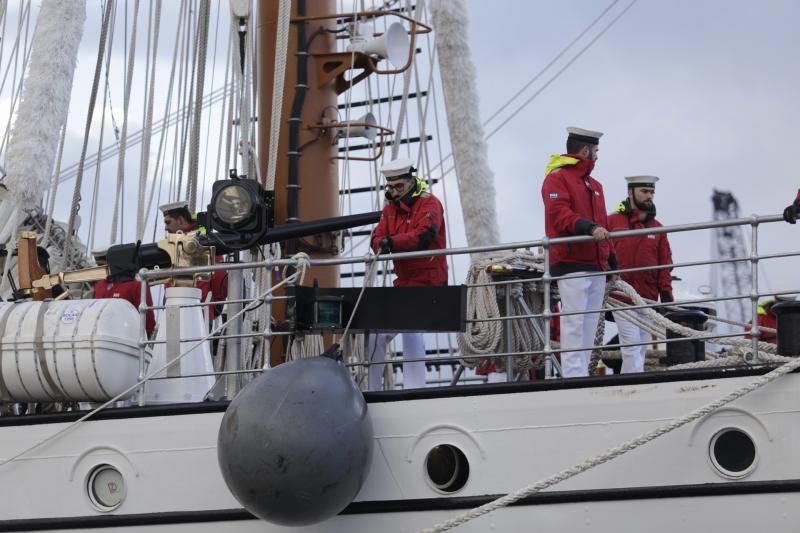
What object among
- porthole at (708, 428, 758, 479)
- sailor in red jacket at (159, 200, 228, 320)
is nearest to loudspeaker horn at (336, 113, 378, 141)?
sailor in red jacket at (159, 200, 228, 320)

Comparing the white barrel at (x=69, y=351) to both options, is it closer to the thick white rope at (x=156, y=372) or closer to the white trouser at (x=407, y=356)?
the thick white rope at (x=156, y=372)

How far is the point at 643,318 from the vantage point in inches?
311

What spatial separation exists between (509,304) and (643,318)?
0.97 m

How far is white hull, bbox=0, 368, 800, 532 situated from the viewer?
239 inches

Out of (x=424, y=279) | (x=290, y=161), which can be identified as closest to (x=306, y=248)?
(x=290, y=161)

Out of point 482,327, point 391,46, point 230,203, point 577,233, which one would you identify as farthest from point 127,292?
point 577,233

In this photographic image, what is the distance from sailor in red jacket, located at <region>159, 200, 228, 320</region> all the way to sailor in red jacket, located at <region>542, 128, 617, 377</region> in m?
2.63

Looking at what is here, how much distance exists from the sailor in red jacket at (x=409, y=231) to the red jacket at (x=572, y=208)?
29.5 inches

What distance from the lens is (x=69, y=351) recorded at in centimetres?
709

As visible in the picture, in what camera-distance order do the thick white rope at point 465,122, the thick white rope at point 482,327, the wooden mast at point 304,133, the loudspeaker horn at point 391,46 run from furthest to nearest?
the thick white rope at point 465,122 → the loudspeaker horn at point 391,46 → the wooden mast at point 304,133 → the thick white rope at point 482,327

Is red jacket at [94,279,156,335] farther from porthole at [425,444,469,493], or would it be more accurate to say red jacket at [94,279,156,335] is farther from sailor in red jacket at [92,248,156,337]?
porthole at [425,444,469,493]

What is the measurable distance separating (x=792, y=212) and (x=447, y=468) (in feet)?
7.12

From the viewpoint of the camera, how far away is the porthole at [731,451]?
6.11 meters

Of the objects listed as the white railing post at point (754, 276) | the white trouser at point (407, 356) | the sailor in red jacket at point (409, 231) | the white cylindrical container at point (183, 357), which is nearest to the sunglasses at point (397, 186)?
the sailor in red jacket at point (409, 231)
